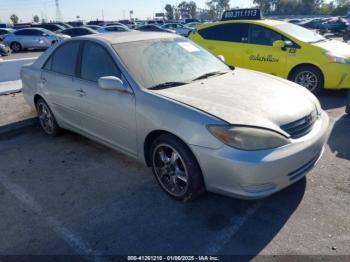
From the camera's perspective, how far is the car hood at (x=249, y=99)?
2.75m

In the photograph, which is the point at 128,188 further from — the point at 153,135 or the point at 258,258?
the point at 258,258

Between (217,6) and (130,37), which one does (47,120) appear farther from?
(217,6)

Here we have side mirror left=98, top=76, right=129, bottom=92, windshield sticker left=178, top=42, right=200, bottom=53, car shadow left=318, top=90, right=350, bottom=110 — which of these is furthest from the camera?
car shadow left=318, top=90, right=350, bottom=110

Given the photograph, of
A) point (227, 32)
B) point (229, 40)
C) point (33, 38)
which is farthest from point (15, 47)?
point (229, 40)

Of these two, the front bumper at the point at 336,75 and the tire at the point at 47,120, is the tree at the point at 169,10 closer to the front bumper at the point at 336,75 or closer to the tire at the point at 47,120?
the front bumper at the point at 336,75

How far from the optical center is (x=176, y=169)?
307 cm

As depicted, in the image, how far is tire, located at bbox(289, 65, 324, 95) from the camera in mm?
6508

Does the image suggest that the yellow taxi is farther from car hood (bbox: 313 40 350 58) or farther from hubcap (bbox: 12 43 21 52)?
hubcap (bbox: 12 43 21 52)

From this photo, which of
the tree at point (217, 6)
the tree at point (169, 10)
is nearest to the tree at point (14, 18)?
the tree at point (169, 10)

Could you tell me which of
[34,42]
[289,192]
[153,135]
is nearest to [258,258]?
[289,192]

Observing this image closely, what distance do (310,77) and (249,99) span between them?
4.24 m

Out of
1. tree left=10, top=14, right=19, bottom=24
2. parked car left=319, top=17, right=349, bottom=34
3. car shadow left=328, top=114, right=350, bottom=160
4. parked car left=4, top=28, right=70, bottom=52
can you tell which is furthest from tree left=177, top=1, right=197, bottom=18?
car shadow left=328, top=114, right=350, bottom=160

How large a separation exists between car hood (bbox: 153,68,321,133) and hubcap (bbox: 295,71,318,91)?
10.9 feet

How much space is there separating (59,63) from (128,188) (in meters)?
2.18
